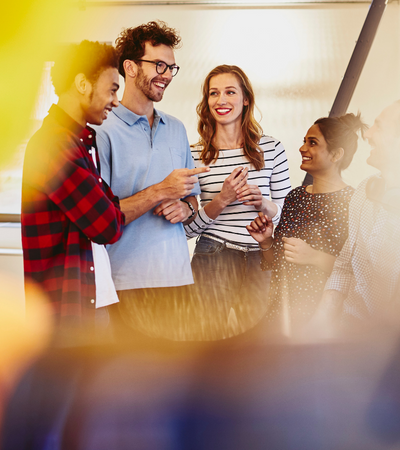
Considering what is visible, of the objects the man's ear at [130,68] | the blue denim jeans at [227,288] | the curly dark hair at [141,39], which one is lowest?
the blue denim jeans at [227,288]

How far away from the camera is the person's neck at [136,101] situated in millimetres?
451

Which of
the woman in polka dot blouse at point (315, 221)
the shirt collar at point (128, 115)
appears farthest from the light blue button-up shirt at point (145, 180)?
the woman in polka dot blouse at point (315, 221)

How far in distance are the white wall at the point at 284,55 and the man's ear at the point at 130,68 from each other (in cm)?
3

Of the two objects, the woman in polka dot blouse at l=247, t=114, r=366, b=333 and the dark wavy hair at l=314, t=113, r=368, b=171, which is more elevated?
the dark wavy hair at l=314, t=113, r=368, b=171

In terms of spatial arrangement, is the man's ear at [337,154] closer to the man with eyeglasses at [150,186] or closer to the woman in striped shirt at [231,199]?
the woman in striped shirt at [231,199]

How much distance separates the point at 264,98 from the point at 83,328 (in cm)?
35

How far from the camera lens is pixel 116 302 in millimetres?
471

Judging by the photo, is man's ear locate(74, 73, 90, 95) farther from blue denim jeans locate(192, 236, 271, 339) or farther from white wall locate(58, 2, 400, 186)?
blue denim jeans locate(192, 236, 271, 339)

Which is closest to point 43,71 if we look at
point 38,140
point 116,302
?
point 38,140

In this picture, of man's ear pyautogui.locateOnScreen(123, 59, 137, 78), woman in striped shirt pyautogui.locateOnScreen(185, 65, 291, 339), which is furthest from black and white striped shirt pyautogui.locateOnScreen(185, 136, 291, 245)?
man's ear pyautogui.locateOnScreen(123, 59, 137, 78)

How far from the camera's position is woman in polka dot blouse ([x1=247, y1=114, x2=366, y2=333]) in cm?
42

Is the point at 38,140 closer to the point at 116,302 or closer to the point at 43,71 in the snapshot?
the point at 43,71

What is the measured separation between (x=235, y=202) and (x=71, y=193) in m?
0.21

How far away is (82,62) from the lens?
393mm
